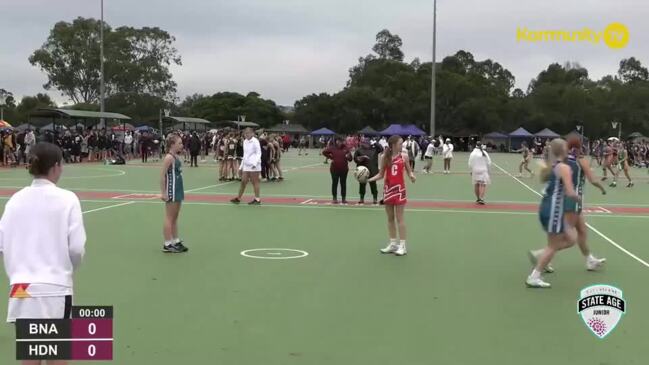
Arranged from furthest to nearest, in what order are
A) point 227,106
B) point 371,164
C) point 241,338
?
point 227,106 < point 371,164 < point 241,338

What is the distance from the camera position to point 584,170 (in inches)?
331

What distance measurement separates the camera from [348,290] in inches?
286

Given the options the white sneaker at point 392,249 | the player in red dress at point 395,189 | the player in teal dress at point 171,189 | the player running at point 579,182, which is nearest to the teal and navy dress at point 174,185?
the player in teal dress at point 171,189

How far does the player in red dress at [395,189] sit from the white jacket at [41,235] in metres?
6.34

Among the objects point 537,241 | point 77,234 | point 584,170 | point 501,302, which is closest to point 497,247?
point 537,241

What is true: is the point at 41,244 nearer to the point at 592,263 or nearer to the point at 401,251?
the point at 401,251

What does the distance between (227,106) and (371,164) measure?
99.7 metres

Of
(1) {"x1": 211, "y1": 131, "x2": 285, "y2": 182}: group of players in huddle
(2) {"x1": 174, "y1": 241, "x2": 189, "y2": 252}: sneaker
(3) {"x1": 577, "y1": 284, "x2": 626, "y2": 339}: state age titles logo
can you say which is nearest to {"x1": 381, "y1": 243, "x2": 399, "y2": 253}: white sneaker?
(2) {"x1": 174, "y1": 241, "x2": 189, "y2": 252}: sneaker

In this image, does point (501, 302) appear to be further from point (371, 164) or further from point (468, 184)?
point (468, 184)

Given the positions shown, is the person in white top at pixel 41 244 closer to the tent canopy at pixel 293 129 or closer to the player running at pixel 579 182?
the player running at pixel 579 182

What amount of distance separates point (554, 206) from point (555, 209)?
4 centimetres

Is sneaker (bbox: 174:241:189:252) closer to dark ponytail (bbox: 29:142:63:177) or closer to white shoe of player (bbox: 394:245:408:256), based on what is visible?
white shoe of player (bbox: 394:245:408:256)

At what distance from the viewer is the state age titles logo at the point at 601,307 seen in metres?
4.70

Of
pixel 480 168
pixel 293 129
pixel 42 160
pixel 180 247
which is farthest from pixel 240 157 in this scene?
pixel 293 129
